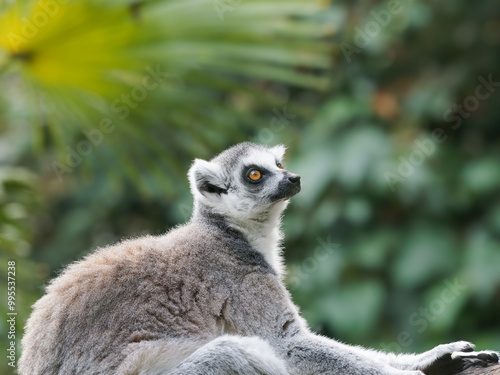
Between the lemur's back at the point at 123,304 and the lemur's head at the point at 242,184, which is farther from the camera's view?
the lemur's head at the point at 242,184

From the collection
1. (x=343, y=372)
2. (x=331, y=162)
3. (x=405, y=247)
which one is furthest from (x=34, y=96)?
(x=405, y=247)

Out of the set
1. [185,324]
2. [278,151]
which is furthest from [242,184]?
[185,324]

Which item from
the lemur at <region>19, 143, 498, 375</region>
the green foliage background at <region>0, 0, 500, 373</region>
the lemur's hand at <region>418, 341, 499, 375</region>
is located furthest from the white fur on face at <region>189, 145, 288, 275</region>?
the lemur's hand at <region>418, 341, 499, 375</region>

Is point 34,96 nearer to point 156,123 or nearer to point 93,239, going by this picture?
point 156,123

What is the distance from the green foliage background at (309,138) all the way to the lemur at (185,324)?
1365mm

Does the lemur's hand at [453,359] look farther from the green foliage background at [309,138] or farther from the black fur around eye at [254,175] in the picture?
the green foliage background at [309,138]

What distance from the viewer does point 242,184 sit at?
4434 millimetres

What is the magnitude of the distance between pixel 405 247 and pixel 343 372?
458 cm

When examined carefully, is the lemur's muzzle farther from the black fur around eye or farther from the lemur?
the lemur

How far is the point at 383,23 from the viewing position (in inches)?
334

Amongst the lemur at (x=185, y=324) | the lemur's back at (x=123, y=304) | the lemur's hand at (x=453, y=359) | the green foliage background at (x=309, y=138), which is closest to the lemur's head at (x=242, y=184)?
the lemur at (x=185, y=324)

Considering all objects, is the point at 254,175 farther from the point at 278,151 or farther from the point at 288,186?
the point at 278,151

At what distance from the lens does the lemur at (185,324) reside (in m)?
3.40

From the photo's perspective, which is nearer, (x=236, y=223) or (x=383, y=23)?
(x=236, y=223)
